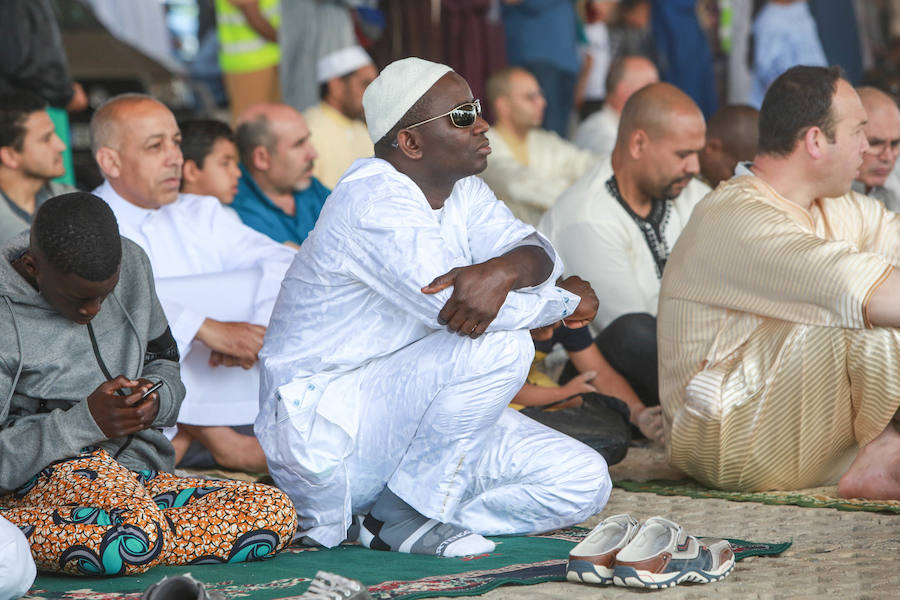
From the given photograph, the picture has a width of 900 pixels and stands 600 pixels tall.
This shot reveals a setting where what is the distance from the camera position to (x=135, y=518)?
2873 millimetres

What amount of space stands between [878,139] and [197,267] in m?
3.15

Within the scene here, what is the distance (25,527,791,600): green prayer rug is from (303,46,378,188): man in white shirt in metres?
3.89

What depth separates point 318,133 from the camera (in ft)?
22.8

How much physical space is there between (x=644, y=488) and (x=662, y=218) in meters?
1.72

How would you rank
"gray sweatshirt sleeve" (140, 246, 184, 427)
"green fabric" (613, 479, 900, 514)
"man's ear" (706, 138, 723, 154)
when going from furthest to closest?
"man's ear" (706, 138, 723, 154) < "green fabric" (613, 479, 900, 514) < "gray sweatshirt sleeve" (140, 246, 184, 427)

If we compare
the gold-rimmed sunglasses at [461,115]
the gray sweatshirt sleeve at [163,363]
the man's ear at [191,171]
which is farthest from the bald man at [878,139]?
the gray sweatshirt sleeve at [163,363]

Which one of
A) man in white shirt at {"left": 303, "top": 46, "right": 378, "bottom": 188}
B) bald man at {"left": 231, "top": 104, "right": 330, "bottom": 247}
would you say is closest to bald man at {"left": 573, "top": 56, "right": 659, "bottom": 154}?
man in white shirt at {"left": 303, "top": 46, "right": 378, "bottom": 188}

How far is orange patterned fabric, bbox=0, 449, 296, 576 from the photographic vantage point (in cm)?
284

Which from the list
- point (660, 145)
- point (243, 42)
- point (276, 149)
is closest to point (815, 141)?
point (660, 145)

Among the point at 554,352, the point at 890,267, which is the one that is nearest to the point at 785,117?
the point at 890,267

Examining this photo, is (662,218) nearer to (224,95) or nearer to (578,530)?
(578,530)

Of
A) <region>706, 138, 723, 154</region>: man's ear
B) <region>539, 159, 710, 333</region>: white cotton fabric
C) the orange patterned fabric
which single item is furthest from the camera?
<region>706, 138, 723, 154</region>: man's ear

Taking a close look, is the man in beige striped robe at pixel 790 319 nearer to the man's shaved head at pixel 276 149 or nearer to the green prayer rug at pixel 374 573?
the green prayer rug at pixel 374 573

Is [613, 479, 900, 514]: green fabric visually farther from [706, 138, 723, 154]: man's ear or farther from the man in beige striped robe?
[706, 138, 723, 154]: man's ear
